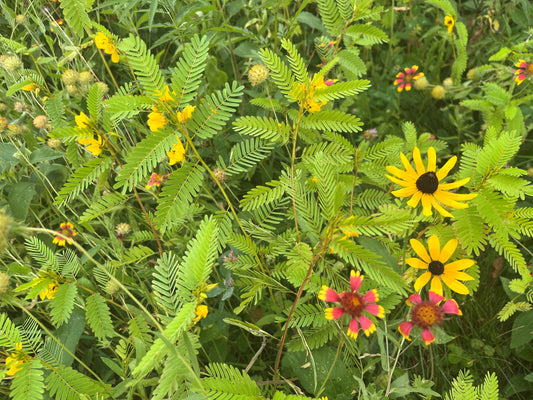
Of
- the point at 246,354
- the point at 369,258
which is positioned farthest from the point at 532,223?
the point at 246,354

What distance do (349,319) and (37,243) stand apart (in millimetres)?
1103

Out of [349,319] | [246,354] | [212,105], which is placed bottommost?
[246,354]

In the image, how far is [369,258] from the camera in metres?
0.89

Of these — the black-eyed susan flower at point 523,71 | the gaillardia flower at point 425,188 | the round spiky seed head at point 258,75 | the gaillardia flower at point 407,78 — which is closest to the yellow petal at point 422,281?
the gaillardia flower at point 425,188

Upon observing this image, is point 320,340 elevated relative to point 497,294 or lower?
elevated

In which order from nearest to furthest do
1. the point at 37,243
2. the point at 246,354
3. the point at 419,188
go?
the point at 419,188 < the point at 37,243 < the point at 246,354

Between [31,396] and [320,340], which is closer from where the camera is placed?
[31,396]

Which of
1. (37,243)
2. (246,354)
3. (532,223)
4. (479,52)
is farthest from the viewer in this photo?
(479,52)

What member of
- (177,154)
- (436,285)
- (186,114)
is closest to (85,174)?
(177,154)

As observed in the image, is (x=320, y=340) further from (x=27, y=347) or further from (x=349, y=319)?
(x=27, y=347)

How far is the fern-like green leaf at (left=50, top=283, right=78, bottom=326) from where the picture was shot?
120 centimetres

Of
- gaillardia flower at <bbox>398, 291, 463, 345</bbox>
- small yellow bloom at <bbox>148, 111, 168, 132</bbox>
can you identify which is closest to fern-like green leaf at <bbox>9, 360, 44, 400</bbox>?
small yellow bloom at <bbox>148, 111, 168, 132</bbox>

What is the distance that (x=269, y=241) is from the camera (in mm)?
1247

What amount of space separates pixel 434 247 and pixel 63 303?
1.17 meters
